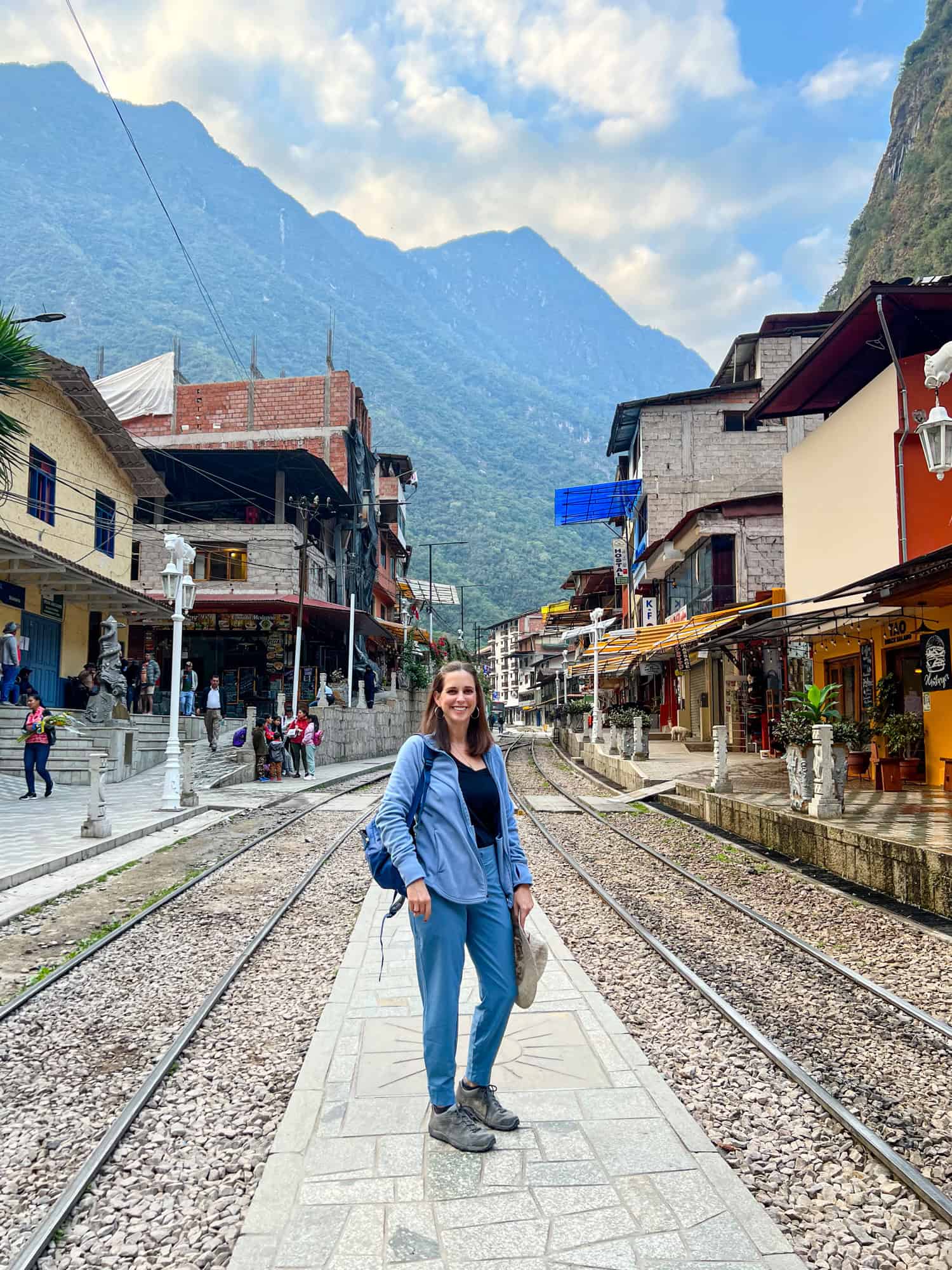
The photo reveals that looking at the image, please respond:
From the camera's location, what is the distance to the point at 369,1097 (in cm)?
370

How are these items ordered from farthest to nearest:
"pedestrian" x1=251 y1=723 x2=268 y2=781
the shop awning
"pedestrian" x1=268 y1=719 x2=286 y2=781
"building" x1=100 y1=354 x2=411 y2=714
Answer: "building" x1=100 y1=354 x2=411 y2=714 < "pedestrian" x1=268 y1=719 x2=286 y2=781 < "pedestrian" x1=251 y1=723 x2=268 y2=781 < the shop awning

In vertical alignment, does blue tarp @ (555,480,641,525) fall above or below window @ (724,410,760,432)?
below

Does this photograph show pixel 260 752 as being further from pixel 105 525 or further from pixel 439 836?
pixel 439 836

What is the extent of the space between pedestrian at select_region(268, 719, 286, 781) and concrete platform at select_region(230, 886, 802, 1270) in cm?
1675

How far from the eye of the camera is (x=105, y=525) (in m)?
25.9

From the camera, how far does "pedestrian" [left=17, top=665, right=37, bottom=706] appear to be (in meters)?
19.6

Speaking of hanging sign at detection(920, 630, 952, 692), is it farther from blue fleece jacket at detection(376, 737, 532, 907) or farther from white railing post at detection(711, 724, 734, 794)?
blue fleece jacket at detection(376, 737, 532, 907)

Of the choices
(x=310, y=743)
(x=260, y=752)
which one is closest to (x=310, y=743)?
(x=310, y=743)

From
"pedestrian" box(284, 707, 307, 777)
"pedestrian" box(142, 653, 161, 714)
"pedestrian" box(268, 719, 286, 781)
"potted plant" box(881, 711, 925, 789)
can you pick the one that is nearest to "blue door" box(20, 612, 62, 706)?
"pedestrian" box(142, 653, 161, 714)

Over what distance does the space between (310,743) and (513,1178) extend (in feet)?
62.1

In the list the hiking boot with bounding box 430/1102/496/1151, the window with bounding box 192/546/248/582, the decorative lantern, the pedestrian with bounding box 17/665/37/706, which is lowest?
the hiking boot with bounding box 430/1102/496/1151

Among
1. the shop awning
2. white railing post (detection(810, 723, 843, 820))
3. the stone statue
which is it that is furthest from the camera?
the stone statue

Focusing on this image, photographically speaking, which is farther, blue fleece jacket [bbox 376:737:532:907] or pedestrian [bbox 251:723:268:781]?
pedestrian [bbox 251:723:268:781]

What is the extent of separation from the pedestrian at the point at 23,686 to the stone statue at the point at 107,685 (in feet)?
4.36
